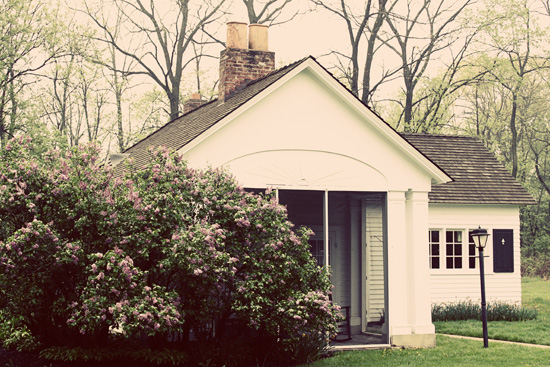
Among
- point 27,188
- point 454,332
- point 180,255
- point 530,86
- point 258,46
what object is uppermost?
point 530,86

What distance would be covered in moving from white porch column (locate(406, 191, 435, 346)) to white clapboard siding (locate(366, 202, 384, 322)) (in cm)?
313

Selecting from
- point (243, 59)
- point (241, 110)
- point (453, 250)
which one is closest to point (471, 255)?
point (453, 250)

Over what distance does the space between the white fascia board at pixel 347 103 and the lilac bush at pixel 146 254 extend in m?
1.35

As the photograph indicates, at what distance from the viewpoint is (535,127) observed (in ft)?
143

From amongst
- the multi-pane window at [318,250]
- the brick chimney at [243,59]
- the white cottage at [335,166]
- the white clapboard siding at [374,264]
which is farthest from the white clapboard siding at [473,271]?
the brick chimney at [243,59]

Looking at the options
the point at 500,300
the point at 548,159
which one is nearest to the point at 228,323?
the point at 500,300

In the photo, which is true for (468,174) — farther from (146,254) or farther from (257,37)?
(146,254)

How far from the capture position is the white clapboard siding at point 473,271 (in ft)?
70.5

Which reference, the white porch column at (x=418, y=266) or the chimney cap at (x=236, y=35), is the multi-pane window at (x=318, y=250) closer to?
Result: the white porch column at (x=418, y=266)

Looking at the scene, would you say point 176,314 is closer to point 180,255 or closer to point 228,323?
point 180,255

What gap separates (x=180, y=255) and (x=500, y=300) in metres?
13.4

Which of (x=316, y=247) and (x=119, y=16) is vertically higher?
(x=119, y=16)

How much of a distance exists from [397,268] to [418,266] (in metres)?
0.45

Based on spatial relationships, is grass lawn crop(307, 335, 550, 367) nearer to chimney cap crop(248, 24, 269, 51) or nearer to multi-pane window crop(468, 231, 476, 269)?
multi-pane window crop(468, 231, 476, 269)
